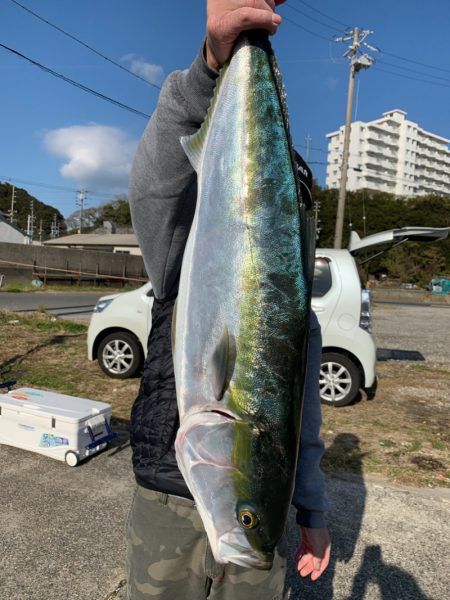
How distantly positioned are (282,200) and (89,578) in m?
2.44

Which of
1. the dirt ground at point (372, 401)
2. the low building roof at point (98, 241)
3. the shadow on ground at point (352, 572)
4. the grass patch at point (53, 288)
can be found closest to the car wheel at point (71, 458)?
the dirt ground at point (372, 401)

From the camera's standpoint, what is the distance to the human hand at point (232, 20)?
106 centimetres

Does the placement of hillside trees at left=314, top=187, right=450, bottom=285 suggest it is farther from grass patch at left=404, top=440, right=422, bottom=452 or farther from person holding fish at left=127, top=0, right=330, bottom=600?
person holding fish at left=127, top=0, right=330, bottom=600

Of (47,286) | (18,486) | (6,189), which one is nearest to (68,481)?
(18,486)

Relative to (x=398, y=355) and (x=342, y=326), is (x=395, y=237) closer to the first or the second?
(x=342, y=326)

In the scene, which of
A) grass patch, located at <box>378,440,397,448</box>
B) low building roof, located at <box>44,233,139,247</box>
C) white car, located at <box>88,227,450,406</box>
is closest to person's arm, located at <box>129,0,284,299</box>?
grass patch, located at <box>378,440,397,448</box>

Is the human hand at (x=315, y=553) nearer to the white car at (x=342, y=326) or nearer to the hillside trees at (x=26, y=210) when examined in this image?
the white car at (x=342, y=326)

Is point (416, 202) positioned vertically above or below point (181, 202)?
above

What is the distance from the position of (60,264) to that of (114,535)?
28080mm

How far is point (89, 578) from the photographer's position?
258 cm

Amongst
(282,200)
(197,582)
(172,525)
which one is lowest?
A: (197,582)

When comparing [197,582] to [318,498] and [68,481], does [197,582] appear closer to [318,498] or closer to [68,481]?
[318,498]

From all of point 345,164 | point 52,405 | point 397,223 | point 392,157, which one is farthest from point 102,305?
point 392,157

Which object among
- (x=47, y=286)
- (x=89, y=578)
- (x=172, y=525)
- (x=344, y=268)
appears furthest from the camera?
(x=47, y=286)
